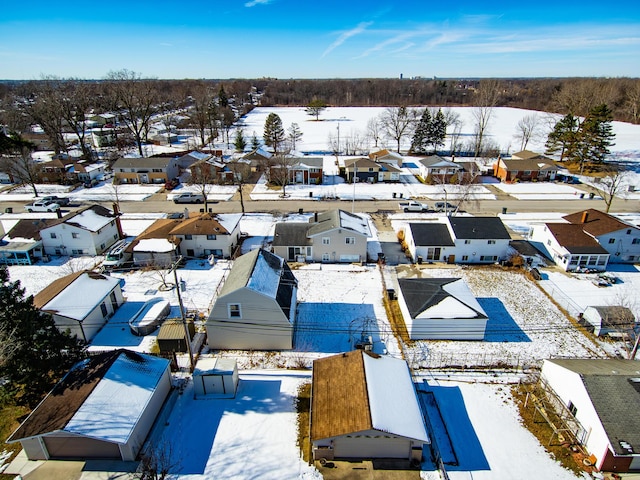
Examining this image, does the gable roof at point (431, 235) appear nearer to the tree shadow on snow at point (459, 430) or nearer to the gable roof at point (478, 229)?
the gable roof at point (478, 229)

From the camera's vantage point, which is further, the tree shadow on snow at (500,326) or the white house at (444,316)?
the tree shadow on snow at (500,326)

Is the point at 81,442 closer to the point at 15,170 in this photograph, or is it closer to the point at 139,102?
the point at 15,170

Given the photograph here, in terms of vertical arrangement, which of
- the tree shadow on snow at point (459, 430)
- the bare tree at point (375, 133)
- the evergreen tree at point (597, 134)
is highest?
the evergreen tree at point (597, 134)

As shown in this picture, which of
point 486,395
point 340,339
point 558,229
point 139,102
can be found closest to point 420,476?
point 486,395

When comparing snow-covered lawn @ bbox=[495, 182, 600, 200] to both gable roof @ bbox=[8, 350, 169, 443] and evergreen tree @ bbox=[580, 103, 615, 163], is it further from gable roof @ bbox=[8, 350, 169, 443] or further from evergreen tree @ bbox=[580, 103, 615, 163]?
gable roof @ bbox=[8, 350, 169, 443]

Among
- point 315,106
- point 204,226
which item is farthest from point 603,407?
point 315,106

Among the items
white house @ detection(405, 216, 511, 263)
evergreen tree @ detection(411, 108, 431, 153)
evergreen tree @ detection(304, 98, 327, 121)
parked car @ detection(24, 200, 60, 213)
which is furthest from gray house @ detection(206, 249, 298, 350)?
evergreen tree @ detection(304, 98, 327, 121)

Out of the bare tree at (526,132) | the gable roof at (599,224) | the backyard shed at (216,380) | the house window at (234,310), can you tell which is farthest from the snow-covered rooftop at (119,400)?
the bare tree at (526,132)
